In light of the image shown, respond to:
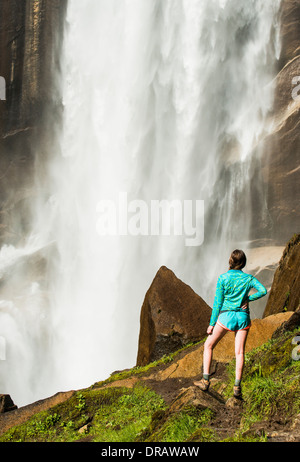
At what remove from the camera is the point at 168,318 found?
32.0ft

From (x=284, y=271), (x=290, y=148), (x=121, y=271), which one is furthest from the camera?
(x=121, y=271)

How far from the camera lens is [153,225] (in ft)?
93.6

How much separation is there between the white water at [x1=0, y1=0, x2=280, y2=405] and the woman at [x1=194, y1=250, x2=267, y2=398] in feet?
59.1

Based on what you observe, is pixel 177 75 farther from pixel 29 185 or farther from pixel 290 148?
pixel 29 185

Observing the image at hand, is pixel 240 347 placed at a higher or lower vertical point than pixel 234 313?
lower

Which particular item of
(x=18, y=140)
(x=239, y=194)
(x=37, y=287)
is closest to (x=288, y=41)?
(x=239, y=194)

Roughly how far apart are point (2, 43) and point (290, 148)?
67.9 ft

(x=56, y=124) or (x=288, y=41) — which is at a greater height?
(x=288, y=41)

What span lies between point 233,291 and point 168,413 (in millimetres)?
1378

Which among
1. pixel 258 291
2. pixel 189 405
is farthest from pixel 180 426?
pixel 258 291

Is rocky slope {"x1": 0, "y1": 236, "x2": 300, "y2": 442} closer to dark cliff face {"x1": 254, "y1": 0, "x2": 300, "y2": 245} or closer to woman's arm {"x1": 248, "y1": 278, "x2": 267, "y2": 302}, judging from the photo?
woman's arm {"x1": 248, "y1": 278, "x2": 267, "y2": 302}

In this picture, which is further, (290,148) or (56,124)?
(56,124)

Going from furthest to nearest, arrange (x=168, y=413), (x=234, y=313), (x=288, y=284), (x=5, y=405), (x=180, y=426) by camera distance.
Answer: (x=288, y=284), (x=5, y=405), (x=234, y=313), (x=168, y=413), (x=180, y=426)

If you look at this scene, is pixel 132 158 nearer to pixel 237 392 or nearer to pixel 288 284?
pixel 288 284
